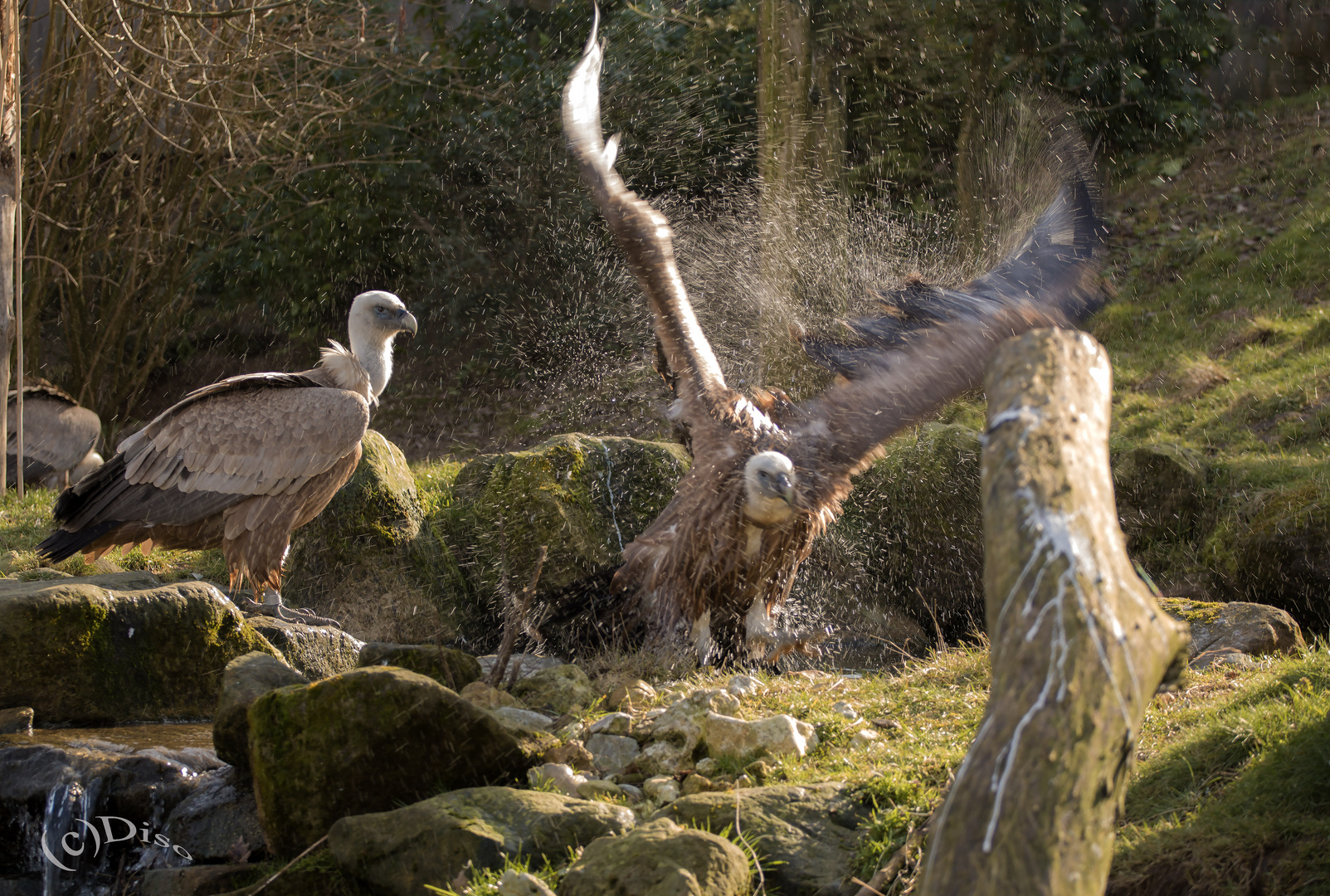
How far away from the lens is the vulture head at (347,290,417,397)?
6754 millimetres

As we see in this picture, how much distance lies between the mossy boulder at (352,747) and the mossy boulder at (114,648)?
1.12 m

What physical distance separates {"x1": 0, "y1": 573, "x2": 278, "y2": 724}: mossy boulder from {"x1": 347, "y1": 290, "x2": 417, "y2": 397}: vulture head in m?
2.11

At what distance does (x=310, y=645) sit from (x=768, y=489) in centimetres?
216

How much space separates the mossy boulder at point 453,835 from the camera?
3104 millimetres

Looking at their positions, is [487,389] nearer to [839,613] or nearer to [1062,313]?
[839,613]

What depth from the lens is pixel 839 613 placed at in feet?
21.7

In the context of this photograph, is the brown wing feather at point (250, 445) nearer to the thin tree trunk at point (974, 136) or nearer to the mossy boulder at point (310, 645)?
the mossy boulder at point (310, 645)

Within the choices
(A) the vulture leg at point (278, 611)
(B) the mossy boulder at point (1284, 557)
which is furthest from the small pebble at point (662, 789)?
(B) the mossy boulder at point (1284, 557)

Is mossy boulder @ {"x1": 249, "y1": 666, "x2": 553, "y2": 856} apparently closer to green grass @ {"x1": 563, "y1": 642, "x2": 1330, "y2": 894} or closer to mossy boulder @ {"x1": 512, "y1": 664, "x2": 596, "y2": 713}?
green grass @ {"x1": 563, "y1": 642, "x2": 1330, "y2": 894}

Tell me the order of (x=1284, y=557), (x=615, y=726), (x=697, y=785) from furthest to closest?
(x=1284, y=557) → (x=615, y=726) → (x=697, y=785)

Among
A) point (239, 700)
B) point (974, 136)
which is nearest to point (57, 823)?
point (239, 700)

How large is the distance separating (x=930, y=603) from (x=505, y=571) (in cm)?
240

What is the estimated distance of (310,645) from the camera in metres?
5.11

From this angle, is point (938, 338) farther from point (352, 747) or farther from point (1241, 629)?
point (352, 747)
